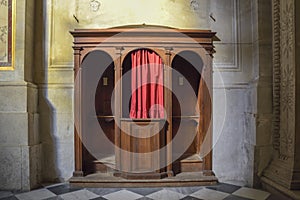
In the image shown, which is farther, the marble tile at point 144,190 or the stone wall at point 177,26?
the stone wall at point 177,26

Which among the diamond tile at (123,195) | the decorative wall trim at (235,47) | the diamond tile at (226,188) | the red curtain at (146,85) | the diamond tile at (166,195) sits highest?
the decorative wall trim at (235,47)

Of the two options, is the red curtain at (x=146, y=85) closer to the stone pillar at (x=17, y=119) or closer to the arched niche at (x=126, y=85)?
the arched niche at (x=126, y=85)

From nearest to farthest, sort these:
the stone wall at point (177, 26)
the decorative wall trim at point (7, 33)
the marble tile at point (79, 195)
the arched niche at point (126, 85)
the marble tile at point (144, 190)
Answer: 1. the marble tile at point (79, 195)
2. the marble tile at point (144, 190)
3. the decorative wall trim at point (7, 33)
4. the stone wall at point (177, 26)
5. the arched niche at point (126, 85)

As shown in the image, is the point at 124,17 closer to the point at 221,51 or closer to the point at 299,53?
the point at 221,51

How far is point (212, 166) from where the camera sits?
3.58 m

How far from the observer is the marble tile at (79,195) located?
2914 mm

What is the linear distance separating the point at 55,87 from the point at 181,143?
1.95 metres

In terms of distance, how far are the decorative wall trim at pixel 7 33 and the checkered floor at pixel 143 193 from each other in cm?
153

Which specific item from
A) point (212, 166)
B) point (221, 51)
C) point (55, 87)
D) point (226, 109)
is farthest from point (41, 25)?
point (212, 166)

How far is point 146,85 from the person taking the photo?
135 inches

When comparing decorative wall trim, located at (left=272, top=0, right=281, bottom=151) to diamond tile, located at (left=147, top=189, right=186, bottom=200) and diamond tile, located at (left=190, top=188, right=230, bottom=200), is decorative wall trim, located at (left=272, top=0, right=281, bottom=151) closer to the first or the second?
diamond tile, located at (left=190, top=188, right=230, bottom=200)

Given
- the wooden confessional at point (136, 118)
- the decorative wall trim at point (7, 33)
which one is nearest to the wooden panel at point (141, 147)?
the wooden confessional at point (136, 118)

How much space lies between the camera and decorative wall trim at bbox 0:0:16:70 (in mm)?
3264

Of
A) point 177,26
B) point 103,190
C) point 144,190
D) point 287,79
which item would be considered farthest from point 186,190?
point 177,26
